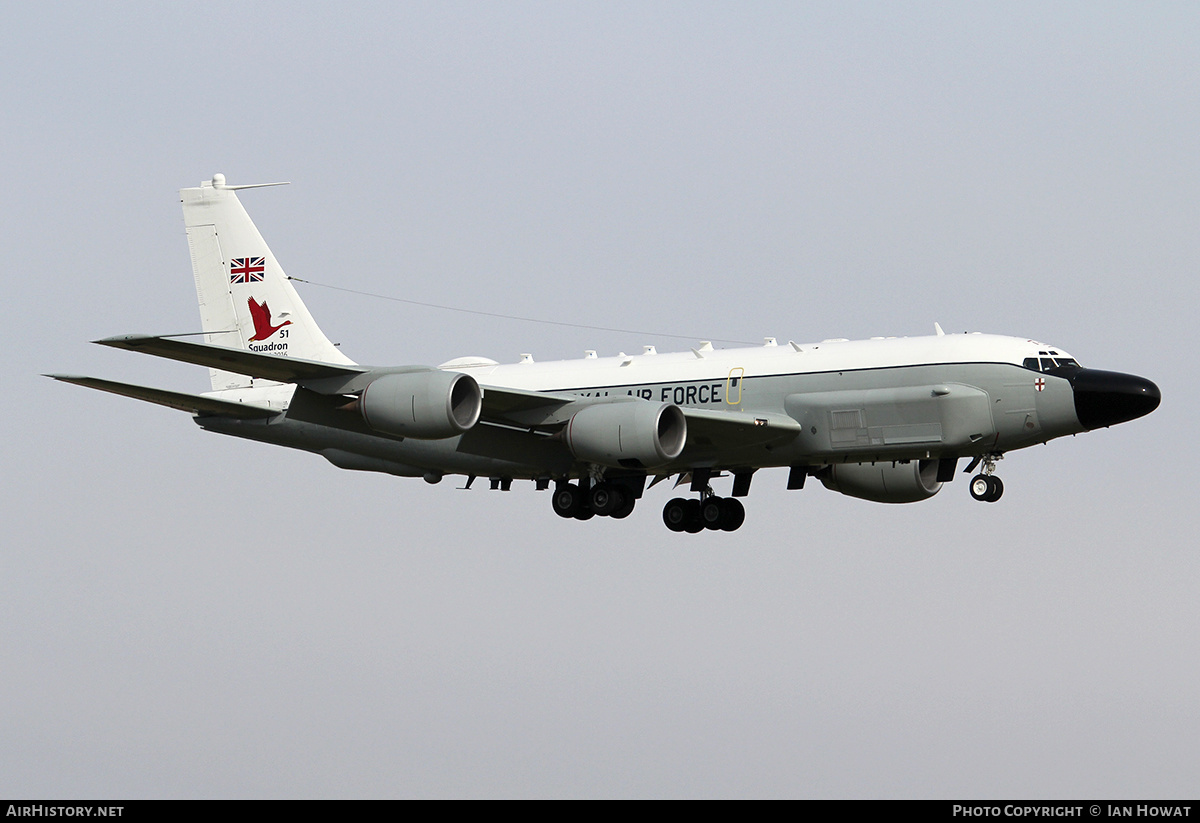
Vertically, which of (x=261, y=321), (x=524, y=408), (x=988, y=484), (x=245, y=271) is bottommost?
Result: (x=988, y=484)

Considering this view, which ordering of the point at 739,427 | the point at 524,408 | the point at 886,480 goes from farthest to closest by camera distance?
1. the point at 886,480
2. the point at 524,408
3. the point at 739,427

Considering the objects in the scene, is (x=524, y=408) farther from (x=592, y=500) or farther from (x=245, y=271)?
(x=245, y=271)

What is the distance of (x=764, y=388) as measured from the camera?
130 feet

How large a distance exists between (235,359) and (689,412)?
396 inches

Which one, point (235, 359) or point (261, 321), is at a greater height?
point (261, 321)

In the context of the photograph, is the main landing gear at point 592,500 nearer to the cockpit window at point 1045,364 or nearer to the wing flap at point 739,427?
the wing flap at point 739,427

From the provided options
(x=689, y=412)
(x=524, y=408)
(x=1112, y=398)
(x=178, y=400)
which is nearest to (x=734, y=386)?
(x=689, y=412)

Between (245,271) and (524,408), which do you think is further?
(245,271)

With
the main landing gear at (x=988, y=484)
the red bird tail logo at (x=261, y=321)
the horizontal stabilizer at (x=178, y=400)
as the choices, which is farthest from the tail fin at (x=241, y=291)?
the main landing gear at (x=988, y=484)

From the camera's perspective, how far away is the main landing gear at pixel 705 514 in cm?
4278

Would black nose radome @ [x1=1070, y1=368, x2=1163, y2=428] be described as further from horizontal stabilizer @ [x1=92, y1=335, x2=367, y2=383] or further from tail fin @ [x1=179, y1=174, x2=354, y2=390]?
tail fin @ [x1=179, y1=174, x2=354, y2=390]

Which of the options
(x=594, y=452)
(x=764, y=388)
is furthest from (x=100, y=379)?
(x=764, y=388)

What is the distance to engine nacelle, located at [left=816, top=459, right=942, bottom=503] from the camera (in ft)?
146

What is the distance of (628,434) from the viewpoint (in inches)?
1479
